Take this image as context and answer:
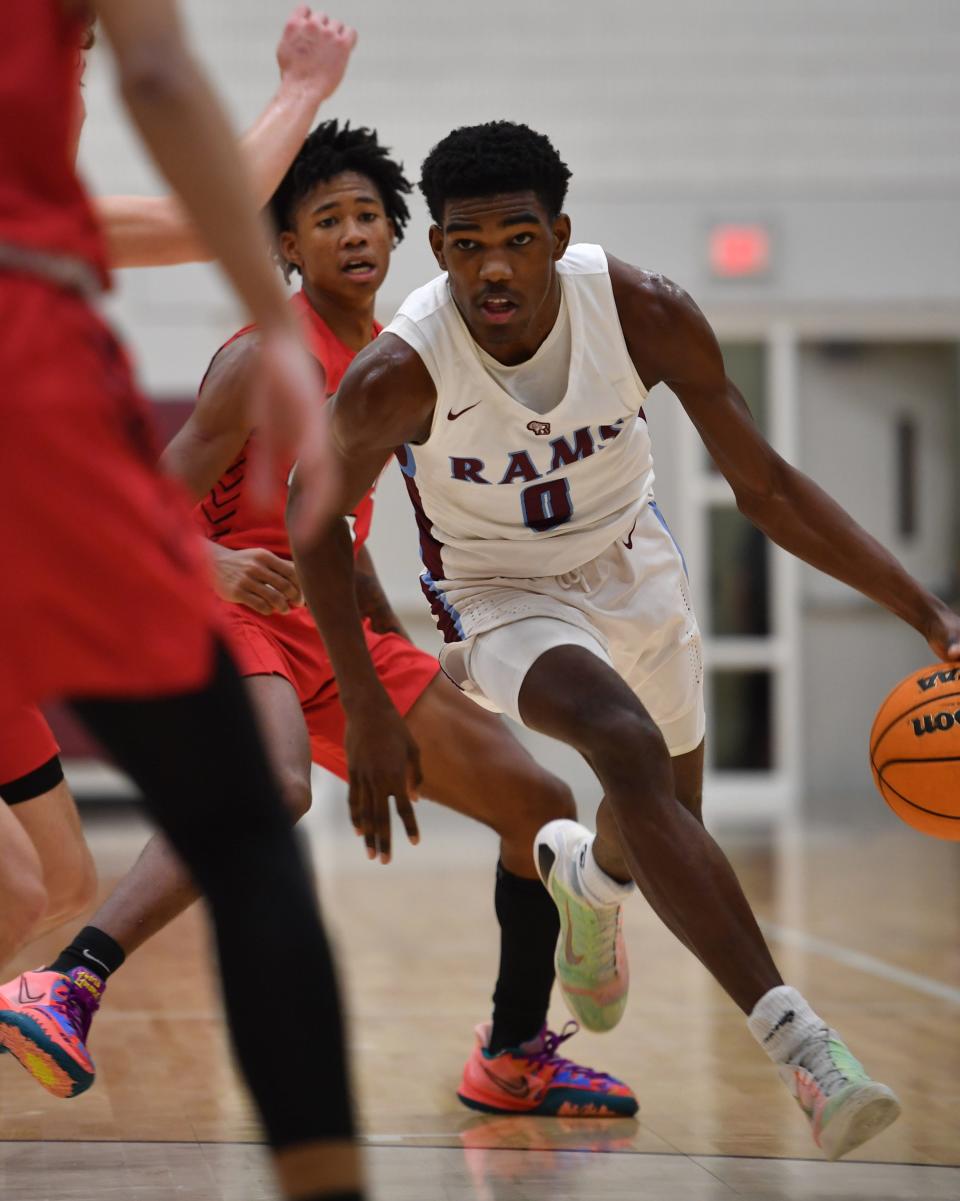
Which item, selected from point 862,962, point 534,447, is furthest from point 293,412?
point 862,962

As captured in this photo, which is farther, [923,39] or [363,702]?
[923,39]

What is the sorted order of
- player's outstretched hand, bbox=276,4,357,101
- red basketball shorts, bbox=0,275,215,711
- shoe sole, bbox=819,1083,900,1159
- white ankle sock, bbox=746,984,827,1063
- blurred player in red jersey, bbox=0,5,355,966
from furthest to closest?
1. player's outstretched hand, bbox=276,4,357,101
2. blurred player in red jersey, bbox=0,5,355,966
3. white ankle sock, bbox=746,984,827,1063
4. shoe sole, bbox=819,1083,900,1159
5. red basketball shorts, bbox=0,275,215,711

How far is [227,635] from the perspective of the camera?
148cm

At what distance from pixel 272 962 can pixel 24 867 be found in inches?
53.2

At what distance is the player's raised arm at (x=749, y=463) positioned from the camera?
290 cm

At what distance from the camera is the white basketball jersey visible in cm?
292

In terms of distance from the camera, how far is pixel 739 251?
10.7m

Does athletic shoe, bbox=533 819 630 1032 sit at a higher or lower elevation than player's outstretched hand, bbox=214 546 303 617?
lower

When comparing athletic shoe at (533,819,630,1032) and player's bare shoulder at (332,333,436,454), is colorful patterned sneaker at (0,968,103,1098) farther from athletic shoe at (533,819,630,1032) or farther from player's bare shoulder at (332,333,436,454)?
player's bare shoulder at (332,333,436,454)

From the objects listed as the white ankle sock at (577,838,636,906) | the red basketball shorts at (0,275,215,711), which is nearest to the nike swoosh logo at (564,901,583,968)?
the white ankle sock at (577,838,636,906)

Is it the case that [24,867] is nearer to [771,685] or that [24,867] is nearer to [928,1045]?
[928,1045]

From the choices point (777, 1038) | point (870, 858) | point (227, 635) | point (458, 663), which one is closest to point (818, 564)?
point (458, 663)

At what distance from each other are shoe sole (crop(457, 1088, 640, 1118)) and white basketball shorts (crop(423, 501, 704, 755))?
0.72 metres

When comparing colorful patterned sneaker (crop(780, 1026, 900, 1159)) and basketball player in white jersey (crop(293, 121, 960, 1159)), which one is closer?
colorful patterned sneaker (crop(780, 1026, 900, 1159))
